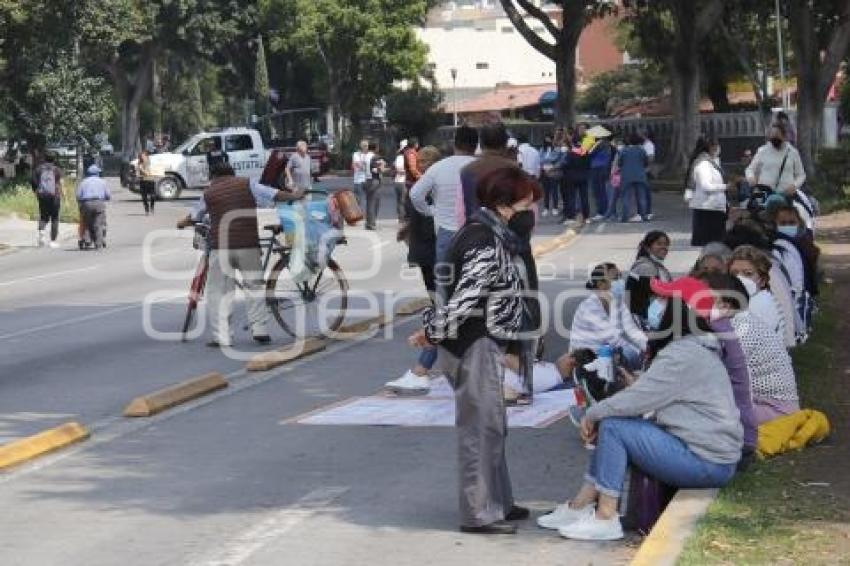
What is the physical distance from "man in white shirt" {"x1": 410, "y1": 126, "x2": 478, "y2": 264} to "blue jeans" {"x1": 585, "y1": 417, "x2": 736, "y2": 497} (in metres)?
4.36

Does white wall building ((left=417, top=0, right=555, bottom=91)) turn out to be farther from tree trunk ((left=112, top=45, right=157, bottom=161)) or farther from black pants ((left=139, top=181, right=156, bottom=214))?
black pants ((left=139, top=181, right=156, bottom=214))

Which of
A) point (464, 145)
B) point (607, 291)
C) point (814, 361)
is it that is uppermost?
point (464, 145)

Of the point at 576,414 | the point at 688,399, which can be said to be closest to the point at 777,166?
the point at 576,414

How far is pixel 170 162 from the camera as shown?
49375 mm

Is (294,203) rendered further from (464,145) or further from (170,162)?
(170,162)

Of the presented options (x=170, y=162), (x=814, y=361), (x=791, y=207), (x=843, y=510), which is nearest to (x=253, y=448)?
(x=843, y=510)

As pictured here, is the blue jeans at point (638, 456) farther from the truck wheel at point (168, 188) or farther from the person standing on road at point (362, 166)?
the truck wheel at point (168, 188)

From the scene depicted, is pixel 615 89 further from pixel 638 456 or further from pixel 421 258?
pixel 638 456

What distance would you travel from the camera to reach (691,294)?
8.12 m

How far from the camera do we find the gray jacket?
805 centimetres

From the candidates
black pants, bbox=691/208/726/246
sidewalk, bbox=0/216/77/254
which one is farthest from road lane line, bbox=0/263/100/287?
black pants, bbox=691/208/726/246

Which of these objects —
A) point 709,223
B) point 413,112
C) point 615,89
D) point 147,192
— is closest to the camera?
point 709,223

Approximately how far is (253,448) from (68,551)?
273 centimetres

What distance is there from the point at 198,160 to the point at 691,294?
1670 inches
